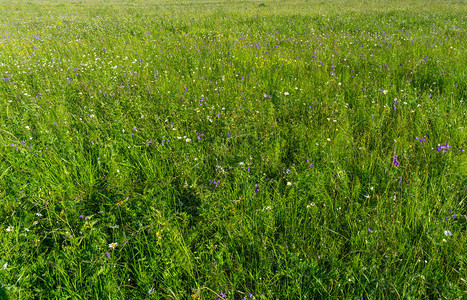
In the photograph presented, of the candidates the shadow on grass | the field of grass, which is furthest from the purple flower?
the shadow on grass

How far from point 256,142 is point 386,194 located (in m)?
1.31

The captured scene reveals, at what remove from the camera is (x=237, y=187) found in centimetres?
224

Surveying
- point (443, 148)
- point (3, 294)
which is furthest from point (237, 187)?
point (443, 148)

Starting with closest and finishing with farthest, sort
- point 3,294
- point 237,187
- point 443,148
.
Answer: point 3,294, point 237,187, point 443,148

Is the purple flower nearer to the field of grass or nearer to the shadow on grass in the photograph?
the field of grass

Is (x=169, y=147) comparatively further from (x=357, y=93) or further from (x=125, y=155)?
(x=357, y=93)

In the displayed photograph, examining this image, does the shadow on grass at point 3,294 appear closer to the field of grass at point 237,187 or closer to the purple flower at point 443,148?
the field of grass at point 237,187

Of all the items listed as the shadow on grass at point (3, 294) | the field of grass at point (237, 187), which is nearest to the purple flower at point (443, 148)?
the field of grass at point (237, 187)

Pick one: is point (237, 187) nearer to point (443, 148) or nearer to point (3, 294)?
point (3, 294)

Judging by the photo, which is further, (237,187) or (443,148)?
(443,148)

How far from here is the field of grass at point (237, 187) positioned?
5.20 ft

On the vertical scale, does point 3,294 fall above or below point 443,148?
below

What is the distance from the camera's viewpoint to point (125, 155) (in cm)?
280

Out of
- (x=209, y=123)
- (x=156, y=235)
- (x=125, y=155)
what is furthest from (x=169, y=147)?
(x=156, y=235)
